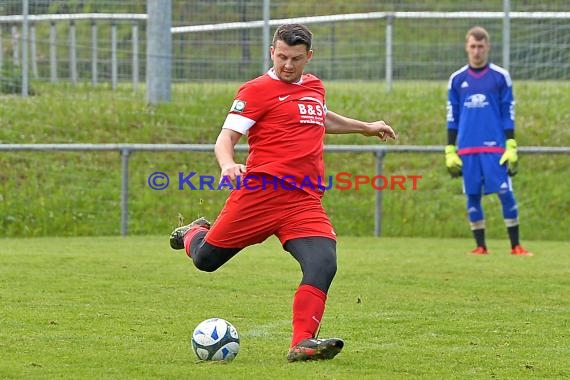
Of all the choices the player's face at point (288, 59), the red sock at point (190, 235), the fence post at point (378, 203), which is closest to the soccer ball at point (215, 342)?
the red sock at point (190, 235)

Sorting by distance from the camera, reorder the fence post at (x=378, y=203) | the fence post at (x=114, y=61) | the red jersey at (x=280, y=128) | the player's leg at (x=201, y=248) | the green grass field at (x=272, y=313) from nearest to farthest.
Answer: the green grass field at (x=272, y=313), the red jersey at (x=280, y=128), the player's leg at (x=201, y=248), the fence post at (x=378, y=203), the fence post at (x=114, y=61)

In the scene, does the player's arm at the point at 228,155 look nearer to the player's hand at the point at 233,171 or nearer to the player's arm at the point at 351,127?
the player's hand at the point at 233,171

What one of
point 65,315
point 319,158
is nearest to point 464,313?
Result: point 319,158

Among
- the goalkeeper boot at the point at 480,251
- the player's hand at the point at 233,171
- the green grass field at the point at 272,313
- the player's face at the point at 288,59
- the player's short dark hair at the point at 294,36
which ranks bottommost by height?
the goalkeeper boot at the point at 480,251

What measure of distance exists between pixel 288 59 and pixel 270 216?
878 millimetres

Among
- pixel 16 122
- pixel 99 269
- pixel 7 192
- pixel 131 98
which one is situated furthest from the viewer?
pixel 131 98

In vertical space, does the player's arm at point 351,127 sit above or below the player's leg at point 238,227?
above

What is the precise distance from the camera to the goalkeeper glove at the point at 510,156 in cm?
1281

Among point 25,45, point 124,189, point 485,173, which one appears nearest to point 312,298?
point 485,173

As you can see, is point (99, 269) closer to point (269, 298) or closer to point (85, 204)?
point (269, 298)

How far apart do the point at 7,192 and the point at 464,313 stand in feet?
28.6

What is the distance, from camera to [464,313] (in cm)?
855

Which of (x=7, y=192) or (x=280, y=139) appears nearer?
(x=280, y=139)

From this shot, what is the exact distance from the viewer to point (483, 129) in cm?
1303
